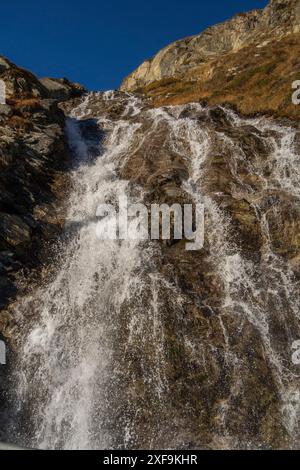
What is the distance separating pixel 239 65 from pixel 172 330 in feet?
135

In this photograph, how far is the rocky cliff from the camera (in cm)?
4047

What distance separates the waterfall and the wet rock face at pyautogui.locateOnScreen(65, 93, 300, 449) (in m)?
0.05

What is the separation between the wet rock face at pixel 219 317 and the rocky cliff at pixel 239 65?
11.6 meters

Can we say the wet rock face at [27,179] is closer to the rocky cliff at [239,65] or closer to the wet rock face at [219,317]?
the wet rock face at [219,317]

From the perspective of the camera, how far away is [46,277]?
22391mm

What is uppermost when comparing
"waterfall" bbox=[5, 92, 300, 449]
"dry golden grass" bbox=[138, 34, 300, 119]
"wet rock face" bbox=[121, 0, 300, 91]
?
"wet rock face" bbox=[121, 0, 300, 91]

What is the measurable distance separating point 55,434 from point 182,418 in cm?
455

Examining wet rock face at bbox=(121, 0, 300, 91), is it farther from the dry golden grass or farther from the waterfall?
the waterfall

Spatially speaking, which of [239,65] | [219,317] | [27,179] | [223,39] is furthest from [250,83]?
[223,39]

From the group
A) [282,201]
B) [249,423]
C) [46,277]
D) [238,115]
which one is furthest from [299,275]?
[238,115]

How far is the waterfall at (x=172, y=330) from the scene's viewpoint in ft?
54.5

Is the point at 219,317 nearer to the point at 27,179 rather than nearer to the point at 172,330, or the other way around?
the point at 172,330

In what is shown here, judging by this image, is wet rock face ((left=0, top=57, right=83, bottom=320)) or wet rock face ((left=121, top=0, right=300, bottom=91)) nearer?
wet rock face ((left=0, top=57, right=83, bottom=320))

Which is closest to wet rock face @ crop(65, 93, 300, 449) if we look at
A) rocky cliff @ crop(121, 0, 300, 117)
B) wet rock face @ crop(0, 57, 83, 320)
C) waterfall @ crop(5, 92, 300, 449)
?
waterfall @ crop(5, 92, 300, 449)
